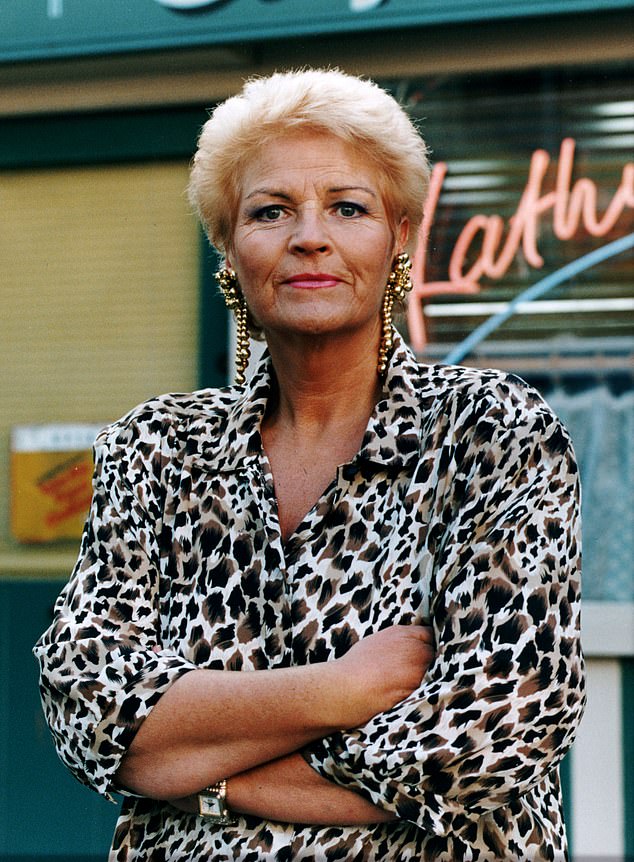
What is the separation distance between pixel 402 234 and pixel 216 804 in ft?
3.43

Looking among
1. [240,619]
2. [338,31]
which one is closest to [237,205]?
[240,619]

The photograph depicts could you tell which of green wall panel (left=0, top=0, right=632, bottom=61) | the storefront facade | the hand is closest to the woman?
the hand

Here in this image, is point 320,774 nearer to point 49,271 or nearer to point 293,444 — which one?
point 293,444

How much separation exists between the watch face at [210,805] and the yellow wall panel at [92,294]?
309 cm

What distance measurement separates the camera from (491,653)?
5.99ft

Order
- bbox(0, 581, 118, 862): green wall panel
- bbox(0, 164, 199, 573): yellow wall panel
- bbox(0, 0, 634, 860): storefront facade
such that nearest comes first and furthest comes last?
bbox(0, 0, 634, 860): storefront facade, bbox(0, 581, 118, 862): green wall panel, bbox(0, 164, 199, 573): yellow wall panel

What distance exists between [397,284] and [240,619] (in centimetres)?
66

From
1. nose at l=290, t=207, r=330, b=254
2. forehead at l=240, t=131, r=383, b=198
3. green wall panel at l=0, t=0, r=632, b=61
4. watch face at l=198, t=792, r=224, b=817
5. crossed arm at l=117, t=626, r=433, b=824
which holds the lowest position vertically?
watch face at l=198, t=792, r=224, b=817

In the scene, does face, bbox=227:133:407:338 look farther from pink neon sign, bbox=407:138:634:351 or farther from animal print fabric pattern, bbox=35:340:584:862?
pink neon sign, bbox=407:138:634:351

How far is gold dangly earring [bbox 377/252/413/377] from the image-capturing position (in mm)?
2223

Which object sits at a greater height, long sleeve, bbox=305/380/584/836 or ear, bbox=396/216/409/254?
ear, bbox=396/216/409/254

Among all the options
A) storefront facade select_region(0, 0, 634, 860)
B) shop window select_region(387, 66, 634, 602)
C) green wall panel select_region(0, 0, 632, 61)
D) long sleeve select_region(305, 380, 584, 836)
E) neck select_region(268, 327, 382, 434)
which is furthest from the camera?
shop window select_region(387, 66, 634, 602)

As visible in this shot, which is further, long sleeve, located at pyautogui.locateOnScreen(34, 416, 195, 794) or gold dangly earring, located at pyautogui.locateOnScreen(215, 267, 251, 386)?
gold dangly earring, located at pyautogui.locateOnScreen(215, 267, 251, 386)

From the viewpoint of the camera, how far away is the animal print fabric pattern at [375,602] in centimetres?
181
